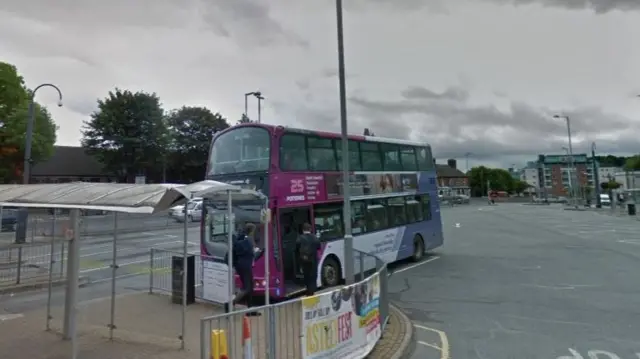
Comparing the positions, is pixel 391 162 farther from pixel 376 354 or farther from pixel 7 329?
pixel 7 329

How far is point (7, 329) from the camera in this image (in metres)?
7.39

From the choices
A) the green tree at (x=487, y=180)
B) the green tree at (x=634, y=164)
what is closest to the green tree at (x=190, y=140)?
the green tree at (x=487, y=180)

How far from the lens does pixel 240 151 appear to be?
10086mm

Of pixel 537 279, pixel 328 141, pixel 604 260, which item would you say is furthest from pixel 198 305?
pixel 604 260

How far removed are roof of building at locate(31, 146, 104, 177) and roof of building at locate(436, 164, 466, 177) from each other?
8710 centimetres

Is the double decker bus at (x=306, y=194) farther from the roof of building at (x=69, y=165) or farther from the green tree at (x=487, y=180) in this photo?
the green tree at (x=487, y=180)

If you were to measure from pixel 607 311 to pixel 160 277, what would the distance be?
419 inches

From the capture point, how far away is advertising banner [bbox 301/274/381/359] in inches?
204

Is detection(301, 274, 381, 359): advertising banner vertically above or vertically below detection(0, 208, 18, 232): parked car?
below

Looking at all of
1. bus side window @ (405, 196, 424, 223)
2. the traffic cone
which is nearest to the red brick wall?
bus side window @ (405, 196, 424, 223)

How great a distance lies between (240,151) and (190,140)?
48.0 meters

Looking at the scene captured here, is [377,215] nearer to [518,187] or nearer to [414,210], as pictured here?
[414,210]

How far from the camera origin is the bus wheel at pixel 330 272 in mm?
10859

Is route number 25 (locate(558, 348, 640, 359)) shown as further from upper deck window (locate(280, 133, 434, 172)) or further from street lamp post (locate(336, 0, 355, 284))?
upper deck window (locate(280, 133, 434, 172))
